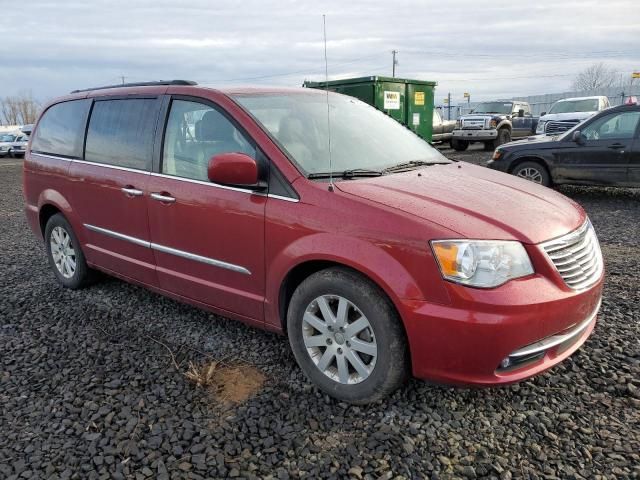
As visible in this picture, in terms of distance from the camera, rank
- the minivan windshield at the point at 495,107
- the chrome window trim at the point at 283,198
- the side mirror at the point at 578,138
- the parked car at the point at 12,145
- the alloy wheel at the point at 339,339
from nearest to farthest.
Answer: the alloy wheel at the point at 339,339
the chrome window trim at the point at 283,198
the side mirror at the point at 578,138
the minivan windshield at the point at 495,107
the parked car at the point at 12,145

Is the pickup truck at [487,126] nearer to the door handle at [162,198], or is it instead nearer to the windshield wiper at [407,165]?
the windshield wiper at [407,165]

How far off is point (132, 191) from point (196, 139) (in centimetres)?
66

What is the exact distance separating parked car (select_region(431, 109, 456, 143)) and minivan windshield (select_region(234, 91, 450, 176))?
15.2 m

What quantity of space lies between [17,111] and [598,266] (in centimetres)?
8703

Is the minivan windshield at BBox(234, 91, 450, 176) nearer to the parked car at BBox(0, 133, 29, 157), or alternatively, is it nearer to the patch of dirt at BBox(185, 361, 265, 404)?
the patch of dirt at BBox(185, 361, 265, 404)

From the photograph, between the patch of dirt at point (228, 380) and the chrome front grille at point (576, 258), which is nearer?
the chrome front grille at point (576, 258)

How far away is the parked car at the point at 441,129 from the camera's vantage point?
18.7 meters

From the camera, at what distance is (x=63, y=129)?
15.4 ft

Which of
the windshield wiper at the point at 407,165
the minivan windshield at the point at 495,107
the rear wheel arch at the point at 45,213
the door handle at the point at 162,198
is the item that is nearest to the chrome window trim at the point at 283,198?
the windshield wiper at the point at 407,165

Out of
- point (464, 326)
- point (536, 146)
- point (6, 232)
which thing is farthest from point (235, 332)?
point (536, 146)

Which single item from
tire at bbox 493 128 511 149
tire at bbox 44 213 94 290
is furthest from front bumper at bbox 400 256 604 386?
tire at bbox 493 128 511 149

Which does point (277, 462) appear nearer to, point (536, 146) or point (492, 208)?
point (492, 208)

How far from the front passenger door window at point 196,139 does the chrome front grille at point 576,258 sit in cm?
176

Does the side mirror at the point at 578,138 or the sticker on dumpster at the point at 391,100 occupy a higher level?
the sticker on dumpster at the point at 391,100
